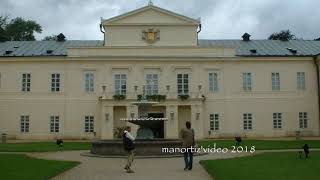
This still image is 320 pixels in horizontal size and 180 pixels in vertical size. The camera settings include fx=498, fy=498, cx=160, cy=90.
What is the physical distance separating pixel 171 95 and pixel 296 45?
15.3 meters

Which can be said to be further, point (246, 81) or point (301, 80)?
point (301, 80)

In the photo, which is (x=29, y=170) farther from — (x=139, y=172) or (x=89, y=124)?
(x=89, y=124)

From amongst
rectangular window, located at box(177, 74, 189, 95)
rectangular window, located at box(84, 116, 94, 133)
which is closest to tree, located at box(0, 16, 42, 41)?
rectangular window, located at box(84, 116, 94, 133)

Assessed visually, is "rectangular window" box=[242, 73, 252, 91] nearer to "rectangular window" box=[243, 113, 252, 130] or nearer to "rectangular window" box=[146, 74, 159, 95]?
"rectangular window" box=[243, 113, 252, 130]

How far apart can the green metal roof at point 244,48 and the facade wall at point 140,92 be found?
1339mm

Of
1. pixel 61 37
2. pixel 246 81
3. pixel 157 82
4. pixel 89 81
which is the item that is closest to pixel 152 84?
pixel 157 82

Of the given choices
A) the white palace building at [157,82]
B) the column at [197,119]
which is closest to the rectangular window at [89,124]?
the white palace building at [157,82]

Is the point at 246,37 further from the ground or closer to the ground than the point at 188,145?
further from the ground

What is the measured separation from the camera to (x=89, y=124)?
46000mm

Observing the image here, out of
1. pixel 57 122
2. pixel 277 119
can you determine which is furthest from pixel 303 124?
pixel 57 122

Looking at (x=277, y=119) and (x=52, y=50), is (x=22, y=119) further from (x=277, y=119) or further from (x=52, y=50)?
(x=277, y=119)

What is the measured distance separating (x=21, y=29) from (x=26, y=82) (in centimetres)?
2795

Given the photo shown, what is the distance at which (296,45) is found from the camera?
5134cm

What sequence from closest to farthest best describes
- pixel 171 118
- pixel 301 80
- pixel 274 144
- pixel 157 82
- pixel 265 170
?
pixel 265 170, pixel 274 144, pixel 171 118, pixel 157 82, pixel 301 80
